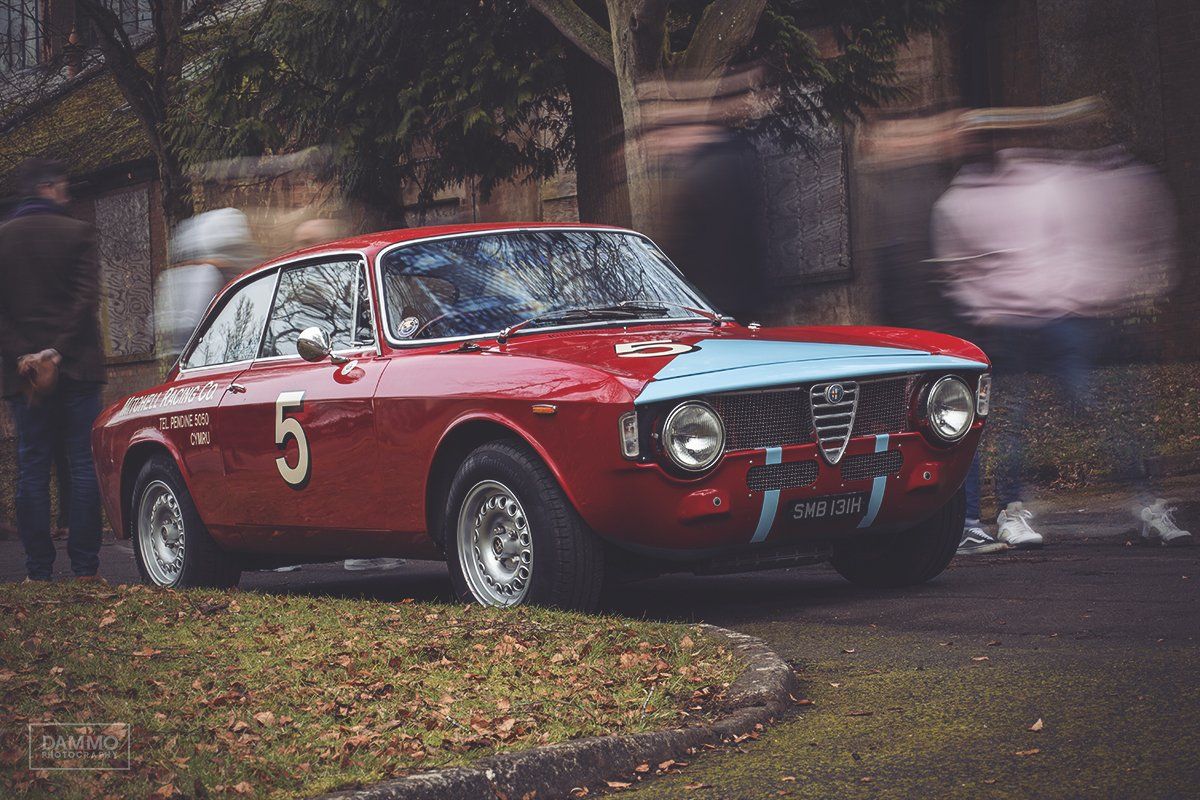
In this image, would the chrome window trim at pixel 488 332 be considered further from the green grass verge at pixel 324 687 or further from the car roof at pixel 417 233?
the green grass verge at pixel 324 687

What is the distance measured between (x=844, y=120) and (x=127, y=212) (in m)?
17.6

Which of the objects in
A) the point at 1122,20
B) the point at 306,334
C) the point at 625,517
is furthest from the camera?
the point at 1122,20

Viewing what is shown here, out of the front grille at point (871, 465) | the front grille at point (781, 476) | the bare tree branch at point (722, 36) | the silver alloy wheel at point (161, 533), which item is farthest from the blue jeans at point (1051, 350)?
the silver alloy wheel at point (161, 533)

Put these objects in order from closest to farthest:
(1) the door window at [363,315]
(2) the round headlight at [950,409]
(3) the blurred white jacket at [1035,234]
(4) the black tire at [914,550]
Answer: (2) the round headlight at [950,409] → (4) the black tire at [914,550] → (1) the door window at [363,315] → (3) the blurred white jacket at [1035,234]

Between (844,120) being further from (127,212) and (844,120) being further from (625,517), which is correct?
(127,212)

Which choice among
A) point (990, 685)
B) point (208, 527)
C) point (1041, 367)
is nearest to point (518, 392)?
point (990, 685)

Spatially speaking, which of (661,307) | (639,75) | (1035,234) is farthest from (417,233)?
(639,75)

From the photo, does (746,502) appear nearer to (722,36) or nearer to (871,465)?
(871,465)

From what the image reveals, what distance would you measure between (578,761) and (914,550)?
11.2 feet

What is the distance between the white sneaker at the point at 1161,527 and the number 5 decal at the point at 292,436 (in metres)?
4.54

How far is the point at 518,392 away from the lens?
611 cm

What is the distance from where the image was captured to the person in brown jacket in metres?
8.42

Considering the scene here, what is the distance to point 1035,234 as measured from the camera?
8383 millimetres

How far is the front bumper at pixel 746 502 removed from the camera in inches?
230
